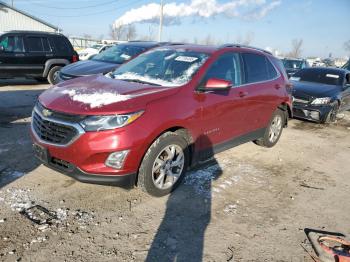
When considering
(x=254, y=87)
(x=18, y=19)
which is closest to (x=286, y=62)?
(x=254, y=87)

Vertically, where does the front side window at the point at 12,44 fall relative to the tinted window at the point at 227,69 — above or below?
below

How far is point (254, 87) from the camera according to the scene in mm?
5605

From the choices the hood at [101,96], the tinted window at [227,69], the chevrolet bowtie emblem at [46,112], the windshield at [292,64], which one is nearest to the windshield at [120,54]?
the tinted window at [227,69]

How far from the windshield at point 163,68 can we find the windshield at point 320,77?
22.9ft

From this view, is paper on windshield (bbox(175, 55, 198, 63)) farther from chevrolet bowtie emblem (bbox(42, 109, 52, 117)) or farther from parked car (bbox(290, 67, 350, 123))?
parked car (bbox(290, 67, 350, 123))

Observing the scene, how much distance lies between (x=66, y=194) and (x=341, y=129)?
26.3 ft

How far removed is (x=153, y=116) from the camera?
386 centimetres

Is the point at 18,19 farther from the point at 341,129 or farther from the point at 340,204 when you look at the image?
the point at 340,204

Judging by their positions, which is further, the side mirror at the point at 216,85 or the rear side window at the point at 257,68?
the rear side window at the point at 257,68

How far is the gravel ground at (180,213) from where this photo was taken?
3.23 metres

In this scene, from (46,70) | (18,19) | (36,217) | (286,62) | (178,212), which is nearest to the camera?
(36,217)

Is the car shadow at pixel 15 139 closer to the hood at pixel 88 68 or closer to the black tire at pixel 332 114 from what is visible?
the hood at pixel 88 68

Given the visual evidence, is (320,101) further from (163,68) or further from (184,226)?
(184,226)

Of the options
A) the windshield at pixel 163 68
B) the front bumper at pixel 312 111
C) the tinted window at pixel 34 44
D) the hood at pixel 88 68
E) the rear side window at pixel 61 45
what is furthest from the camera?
the rear side window at pixel 61 45
